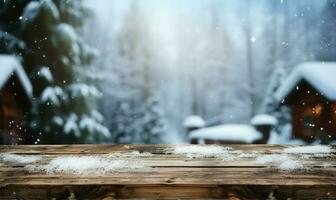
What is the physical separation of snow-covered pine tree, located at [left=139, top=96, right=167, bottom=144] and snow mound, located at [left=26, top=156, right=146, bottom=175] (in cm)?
2256

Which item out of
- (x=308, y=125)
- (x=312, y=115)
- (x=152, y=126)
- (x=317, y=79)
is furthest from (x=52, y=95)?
(x=152, y=126)

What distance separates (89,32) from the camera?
2992 centimetres

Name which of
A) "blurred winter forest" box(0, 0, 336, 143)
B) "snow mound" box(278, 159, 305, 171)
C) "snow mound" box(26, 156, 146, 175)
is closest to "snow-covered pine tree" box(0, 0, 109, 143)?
"blurred winter forest" box(0, 0, 336, 143)

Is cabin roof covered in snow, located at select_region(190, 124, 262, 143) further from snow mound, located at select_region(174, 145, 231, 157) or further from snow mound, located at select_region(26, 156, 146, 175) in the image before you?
snow mound, located at select_region(26, 156, 146, 175)

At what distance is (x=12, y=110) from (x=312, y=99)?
11804 mm

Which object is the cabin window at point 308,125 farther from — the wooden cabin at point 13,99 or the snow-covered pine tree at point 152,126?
the wooden cabin at point 13,99

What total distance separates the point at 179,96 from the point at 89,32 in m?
8.88

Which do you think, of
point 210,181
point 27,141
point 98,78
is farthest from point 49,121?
point 210,181

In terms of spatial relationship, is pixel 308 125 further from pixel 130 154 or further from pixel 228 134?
pixel 130 154

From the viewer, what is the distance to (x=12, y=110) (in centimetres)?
1327

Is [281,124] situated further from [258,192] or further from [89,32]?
[258,192]

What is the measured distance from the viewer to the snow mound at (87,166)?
2658 mm

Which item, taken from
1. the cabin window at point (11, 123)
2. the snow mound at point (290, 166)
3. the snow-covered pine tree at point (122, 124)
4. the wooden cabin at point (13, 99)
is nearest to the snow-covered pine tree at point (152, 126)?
the snow-covered pine tree at point (122, 124)

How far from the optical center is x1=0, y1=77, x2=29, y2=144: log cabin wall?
12.5 meters
